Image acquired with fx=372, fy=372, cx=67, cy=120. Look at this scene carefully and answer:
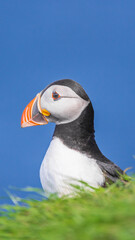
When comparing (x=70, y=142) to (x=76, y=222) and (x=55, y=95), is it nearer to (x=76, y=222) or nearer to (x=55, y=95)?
(x=55, y=95)

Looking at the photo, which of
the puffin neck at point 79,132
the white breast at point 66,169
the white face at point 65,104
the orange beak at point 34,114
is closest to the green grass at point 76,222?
the white breast at point 66,169

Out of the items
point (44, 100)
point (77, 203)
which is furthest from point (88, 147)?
point (77, 203)

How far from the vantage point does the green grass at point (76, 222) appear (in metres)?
1.21

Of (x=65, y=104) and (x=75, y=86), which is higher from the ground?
(x=75, y=86)

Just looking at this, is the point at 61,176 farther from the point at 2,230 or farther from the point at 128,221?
the point at 128,221

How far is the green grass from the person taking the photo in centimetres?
121

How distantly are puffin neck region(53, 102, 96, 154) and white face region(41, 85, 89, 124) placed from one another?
4 cm

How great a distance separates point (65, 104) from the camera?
120 inches

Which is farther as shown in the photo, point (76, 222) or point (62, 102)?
point (62, 102)

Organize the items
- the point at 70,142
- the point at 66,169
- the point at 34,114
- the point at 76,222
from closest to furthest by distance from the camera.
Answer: the point at 76,222 < the point at 66,169 < the point at 70,142 < the point at 34,114

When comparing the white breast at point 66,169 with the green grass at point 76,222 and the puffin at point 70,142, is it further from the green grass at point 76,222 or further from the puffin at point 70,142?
the green grass at point 76,222

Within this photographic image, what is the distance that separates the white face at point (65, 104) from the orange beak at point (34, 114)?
4.6 inches

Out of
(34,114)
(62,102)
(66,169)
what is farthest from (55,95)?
(66,169)

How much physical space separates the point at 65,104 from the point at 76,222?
1754mm
